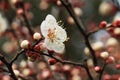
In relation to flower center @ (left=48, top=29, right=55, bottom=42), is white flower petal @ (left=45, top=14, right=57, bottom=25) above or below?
above

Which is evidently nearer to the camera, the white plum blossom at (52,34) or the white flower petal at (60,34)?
the white plum blossom at (52,34)

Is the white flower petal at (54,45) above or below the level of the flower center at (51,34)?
below

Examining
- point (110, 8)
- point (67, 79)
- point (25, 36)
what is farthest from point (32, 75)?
point (110, 8)

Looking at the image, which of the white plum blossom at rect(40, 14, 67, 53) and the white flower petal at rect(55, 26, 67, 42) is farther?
the white flower petal at rect(55, 26, 67, 42)

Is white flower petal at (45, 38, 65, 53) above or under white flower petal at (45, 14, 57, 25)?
under

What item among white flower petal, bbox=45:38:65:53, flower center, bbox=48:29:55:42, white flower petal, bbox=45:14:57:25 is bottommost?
white flower petal, bbox=45:38:65:53

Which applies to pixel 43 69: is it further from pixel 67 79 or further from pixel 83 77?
pixel 83 77

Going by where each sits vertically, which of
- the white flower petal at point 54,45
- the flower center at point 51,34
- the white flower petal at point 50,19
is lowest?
the white flower petal at point 54,45

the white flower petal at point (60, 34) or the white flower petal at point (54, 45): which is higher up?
the white flower petal at point (60, 34)
